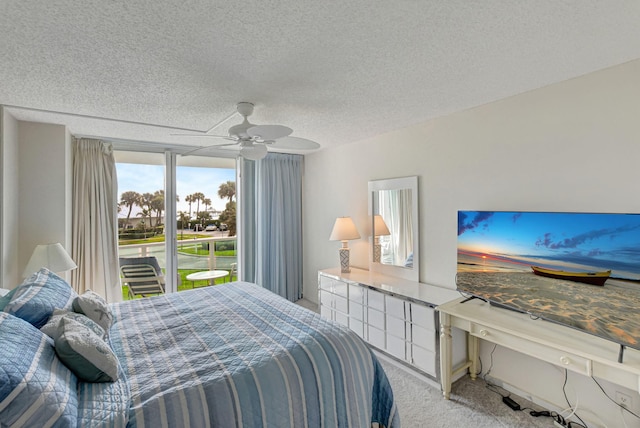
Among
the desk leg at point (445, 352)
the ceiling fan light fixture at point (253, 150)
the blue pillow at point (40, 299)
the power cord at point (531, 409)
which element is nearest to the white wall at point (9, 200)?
the blue pillow at point (40, 299)

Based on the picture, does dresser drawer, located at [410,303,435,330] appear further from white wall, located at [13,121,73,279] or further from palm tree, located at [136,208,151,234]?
white wall, located at [13,121,73,279]

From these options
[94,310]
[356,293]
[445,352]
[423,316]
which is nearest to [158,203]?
[94,310]

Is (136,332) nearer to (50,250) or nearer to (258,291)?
(258,291)

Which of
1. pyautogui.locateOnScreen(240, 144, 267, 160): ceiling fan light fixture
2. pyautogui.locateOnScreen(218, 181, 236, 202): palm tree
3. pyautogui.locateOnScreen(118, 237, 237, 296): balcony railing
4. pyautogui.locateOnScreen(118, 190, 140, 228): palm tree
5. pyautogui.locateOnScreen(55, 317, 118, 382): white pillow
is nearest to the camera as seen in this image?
pyautogui.locateOnScreen(55, 317, 118, 382): white pillow

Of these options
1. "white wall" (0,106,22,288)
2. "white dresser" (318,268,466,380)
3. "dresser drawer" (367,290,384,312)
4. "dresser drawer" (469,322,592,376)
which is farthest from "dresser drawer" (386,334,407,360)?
"white wall" (0,106,22,288)

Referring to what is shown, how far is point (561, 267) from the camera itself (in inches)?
73.5

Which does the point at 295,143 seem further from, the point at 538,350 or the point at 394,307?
the point at 538,350

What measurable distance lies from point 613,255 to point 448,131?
159 centimetres

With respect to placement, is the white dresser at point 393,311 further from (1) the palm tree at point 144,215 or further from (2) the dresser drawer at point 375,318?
(1) the palm tree at point 144,215

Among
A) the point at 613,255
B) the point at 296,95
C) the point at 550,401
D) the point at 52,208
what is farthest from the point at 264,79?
the point at 550,401

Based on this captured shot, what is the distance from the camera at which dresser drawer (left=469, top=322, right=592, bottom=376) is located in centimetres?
166

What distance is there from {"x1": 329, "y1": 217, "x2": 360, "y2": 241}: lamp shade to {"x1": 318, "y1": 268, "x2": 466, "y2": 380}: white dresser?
44 centimetres

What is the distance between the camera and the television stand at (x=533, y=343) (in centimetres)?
157

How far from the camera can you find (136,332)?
187 centimetres
